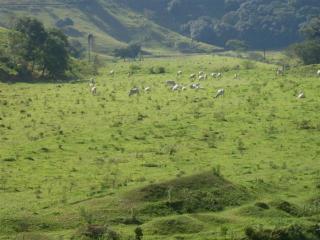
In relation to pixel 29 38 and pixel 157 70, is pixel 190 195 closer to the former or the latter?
pixel 29 38

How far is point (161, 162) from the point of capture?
38812mm

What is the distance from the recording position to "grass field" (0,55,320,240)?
28.4 m

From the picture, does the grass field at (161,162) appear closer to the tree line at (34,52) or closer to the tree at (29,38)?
the tree line at (34,52)

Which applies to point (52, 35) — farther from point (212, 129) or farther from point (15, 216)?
point (15, 216)

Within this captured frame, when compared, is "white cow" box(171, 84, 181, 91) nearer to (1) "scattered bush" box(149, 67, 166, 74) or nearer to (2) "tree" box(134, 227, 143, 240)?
(1) "scattered bush" box(149, 67, 166, 74)

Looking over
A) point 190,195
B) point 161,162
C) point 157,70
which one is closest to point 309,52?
point 157,70

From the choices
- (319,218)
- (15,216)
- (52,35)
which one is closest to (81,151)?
(15,216)

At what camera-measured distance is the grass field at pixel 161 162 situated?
28.4 metres

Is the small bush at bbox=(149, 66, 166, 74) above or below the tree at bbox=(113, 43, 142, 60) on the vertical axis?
below

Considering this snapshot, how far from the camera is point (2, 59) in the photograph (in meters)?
90.4

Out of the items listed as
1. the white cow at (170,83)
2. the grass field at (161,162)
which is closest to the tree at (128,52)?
the white cow at (170,83)

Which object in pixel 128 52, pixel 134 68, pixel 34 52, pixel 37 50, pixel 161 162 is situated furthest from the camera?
pixel 128 52

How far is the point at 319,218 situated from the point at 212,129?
20.2 meters

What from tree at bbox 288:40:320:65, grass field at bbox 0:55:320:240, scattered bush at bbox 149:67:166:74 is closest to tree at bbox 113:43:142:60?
scattered bush at bbox 149:67:166:74
